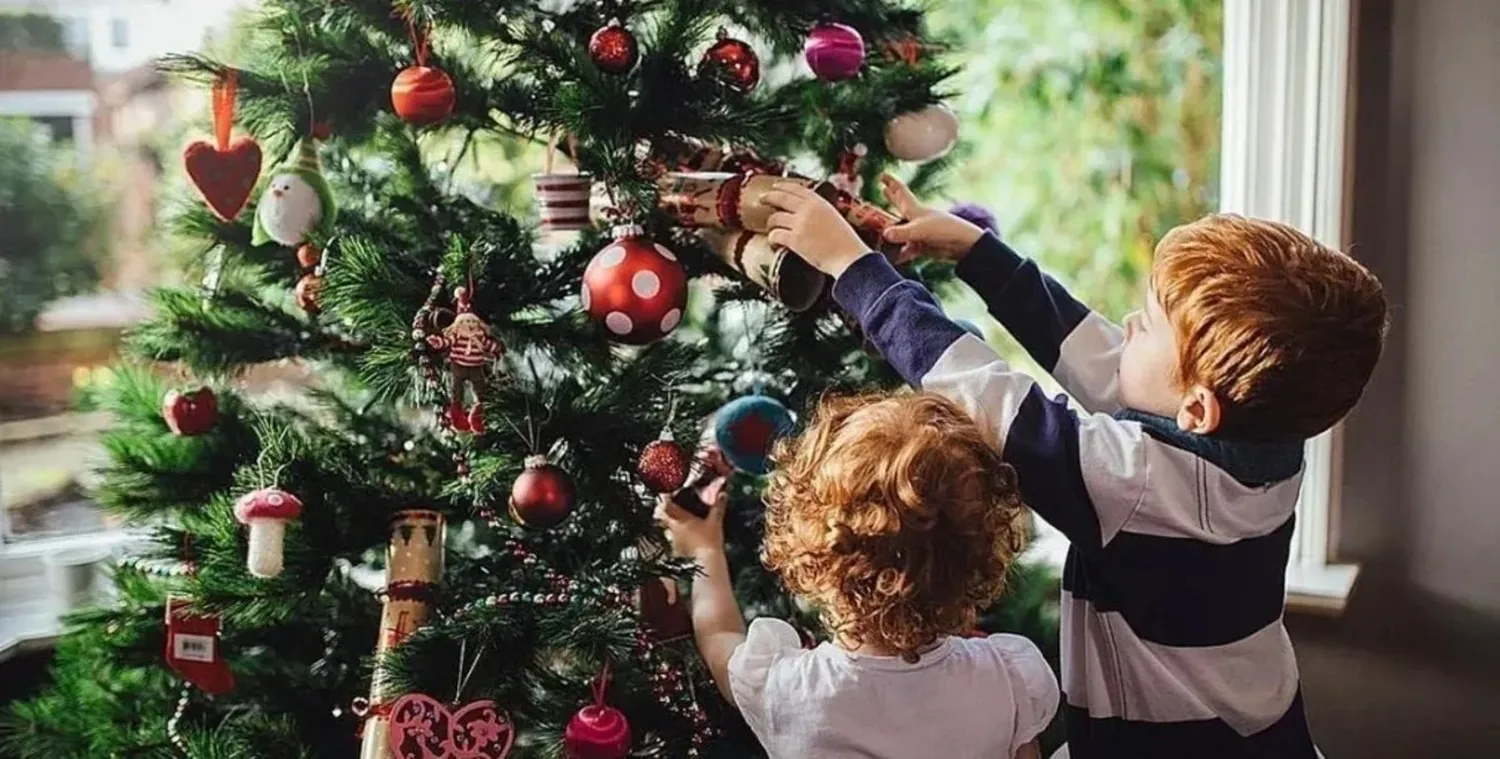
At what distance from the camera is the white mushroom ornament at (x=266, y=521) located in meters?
1.26

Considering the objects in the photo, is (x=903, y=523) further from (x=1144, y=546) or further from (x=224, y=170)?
(x=224, y=170)

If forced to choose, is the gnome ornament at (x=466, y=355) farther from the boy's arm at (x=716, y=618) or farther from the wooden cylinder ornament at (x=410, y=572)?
the boy's arm at (x=716, y=618)

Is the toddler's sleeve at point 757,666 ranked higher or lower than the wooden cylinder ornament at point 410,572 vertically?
lower

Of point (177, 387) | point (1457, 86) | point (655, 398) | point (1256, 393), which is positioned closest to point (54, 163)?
point (177, 387)

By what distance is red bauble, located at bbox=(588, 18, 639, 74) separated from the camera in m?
1.23

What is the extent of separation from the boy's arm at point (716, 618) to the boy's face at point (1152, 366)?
388 mm

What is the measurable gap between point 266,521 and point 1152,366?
748 mm

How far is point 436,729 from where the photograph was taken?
1191 mm

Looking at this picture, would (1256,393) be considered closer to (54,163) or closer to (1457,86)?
(1457,86)

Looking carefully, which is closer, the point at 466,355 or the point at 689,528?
the point at 466,355

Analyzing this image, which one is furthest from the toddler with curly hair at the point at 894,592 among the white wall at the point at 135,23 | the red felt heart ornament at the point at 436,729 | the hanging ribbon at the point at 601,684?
the white wall at the point at 135,23

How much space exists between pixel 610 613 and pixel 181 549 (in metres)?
0.47

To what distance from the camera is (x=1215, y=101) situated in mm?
1944

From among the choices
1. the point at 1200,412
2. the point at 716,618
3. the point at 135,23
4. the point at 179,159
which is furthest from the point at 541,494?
the point at 135,23
